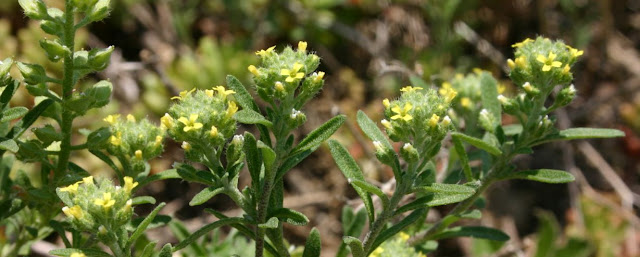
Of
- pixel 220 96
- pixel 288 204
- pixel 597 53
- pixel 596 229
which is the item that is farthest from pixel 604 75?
pixel 220 96

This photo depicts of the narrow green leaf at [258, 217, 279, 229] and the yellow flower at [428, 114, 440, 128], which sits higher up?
the yellow flower at [428, 114, 440, 128]

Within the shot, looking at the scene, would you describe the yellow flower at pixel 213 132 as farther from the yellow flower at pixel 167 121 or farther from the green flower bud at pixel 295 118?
the green flower bud at pixel 295 118

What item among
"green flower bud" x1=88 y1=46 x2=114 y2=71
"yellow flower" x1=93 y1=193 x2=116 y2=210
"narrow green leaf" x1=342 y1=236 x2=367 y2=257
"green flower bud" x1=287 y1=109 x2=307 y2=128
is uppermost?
"green flower bud" x1=88 y1=46 x2=114 y2=71

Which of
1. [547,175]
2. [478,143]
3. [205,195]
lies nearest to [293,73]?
[205,195]

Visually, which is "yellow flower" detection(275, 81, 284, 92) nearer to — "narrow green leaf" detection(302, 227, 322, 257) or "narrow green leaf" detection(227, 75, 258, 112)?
"narrow green leaf" detection(227, 75, 258, 112)

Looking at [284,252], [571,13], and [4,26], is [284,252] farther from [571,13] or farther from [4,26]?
[571,13]

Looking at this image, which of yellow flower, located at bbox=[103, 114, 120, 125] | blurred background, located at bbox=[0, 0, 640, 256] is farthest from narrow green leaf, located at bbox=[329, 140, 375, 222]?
blurred background, located at bbox=[0, 0, 640, 256]
